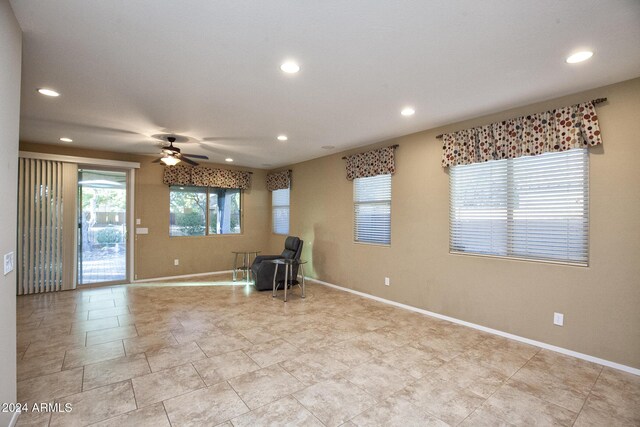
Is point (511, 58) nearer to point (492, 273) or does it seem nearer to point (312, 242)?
point (492, 273)

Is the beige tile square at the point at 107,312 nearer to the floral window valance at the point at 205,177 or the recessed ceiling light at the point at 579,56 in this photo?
the floral window valance at the point at 205,177

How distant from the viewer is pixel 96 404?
214 cm

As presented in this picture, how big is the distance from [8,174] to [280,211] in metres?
5.74

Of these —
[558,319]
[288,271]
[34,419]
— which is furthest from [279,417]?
[288,271]

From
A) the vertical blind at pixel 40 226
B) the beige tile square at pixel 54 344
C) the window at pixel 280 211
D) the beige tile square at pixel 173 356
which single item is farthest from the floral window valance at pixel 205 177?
the beige tile square at pixel 173 356

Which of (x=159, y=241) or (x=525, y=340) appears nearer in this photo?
(x=525, y=340)

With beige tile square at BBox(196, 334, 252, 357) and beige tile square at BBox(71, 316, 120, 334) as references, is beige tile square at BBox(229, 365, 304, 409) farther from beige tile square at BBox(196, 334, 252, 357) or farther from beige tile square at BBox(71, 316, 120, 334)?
beige tile square at BBox(71, 316, 120, 334)

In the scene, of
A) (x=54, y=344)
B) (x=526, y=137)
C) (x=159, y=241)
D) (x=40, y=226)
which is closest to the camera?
(x=54, y=344)

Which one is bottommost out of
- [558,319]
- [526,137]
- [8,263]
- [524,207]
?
[558,319]

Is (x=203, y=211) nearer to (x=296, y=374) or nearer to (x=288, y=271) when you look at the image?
(x=288, y=271)

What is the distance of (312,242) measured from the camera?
6.33m

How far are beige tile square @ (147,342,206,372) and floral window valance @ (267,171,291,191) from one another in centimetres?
444

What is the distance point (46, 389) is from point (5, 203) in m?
1.53

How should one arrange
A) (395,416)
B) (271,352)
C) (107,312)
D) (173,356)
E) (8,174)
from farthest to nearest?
1. (107,312)
2. (271,352)
3. (173,356)
4. (395,416)
5. (8,174)
